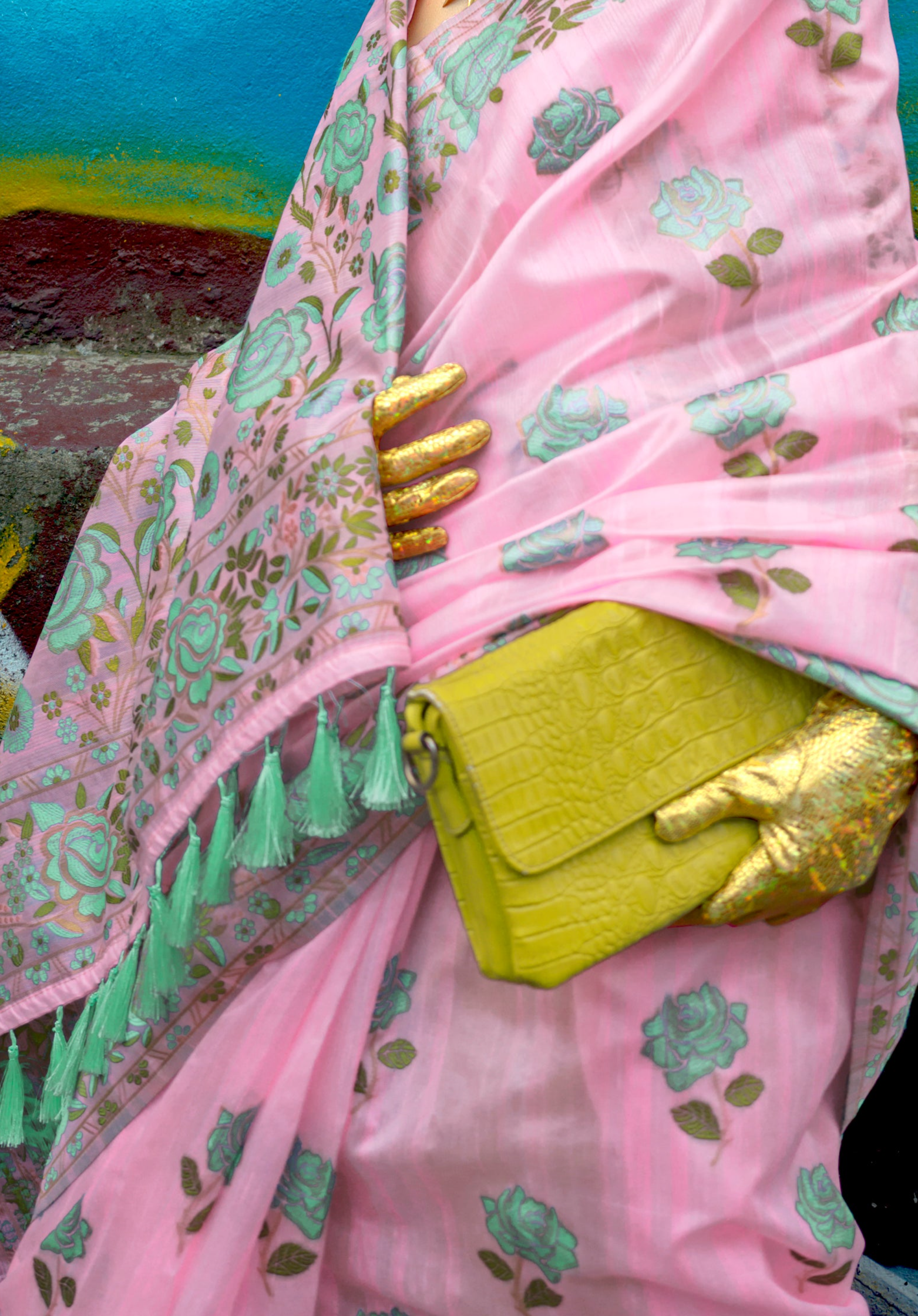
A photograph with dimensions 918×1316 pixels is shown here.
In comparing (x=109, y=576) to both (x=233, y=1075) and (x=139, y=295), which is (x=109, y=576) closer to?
(x=233, y=1075)

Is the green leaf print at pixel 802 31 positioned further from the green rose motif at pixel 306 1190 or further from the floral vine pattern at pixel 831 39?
the green rose motif at pixel 306 1190

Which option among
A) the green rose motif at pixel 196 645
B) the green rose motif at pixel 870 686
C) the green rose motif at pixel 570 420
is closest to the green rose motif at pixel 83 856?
the green rose motif at pixel 196 645

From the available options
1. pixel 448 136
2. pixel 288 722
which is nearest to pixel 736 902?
pixel 288 722

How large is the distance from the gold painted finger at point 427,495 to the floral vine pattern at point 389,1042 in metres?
0.33

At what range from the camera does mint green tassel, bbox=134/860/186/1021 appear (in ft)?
2.41

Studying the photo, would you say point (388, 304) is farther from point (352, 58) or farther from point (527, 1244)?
point (527, 1244)

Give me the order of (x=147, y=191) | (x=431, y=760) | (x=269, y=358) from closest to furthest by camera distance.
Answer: (x=431, y=760)
(x=269, y=358)
(x=147, y=191)

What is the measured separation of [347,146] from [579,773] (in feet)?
1.94

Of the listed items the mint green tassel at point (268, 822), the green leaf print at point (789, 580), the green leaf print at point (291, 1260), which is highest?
the green leaf print at point (789, 580)

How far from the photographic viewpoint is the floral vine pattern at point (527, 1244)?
2.32 feet

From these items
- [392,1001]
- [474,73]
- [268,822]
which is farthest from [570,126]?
[392,1001]

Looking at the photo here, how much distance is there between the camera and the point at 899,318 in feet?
2.42

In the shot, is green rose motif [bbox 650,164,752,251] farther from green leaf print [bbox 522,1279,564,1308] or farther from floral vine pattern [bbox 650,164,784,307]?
green leaf print [bbox 522,1279,564,1308]

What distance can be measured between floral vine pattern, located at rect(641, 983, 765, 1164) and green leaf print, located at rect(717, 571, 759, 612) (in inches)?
11.5
